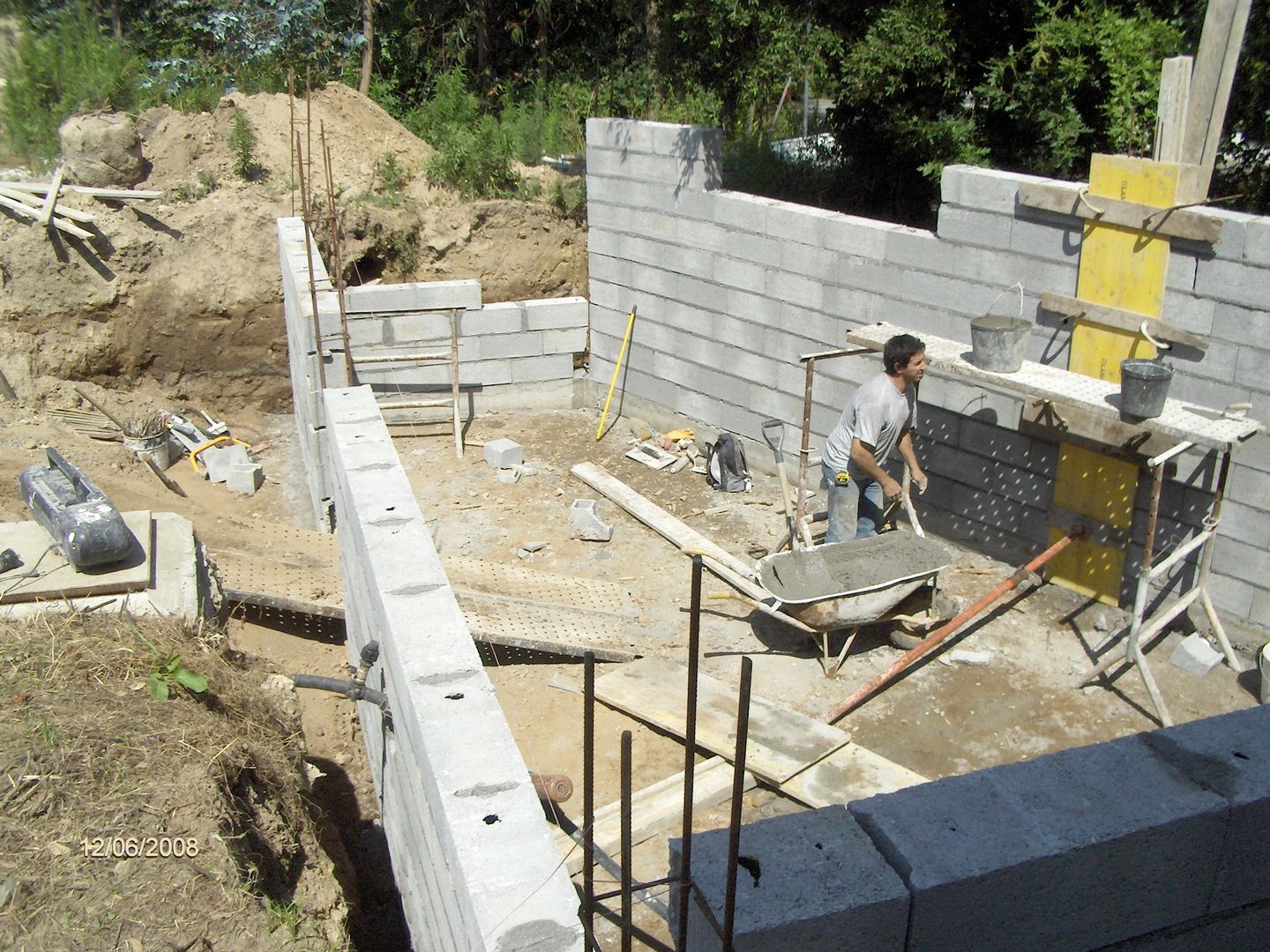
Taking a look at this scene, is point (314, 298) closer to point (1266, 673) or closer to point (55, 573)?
point (55, 573)

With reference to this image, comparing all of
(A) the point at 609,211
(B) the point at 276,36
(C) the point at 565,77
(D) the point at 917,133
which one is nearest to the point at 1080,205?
(D) the point at 917,133

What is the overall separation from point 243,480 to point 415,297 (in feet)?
7.34

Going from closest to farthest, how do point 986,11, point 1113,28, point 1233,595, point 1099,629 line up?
point 1233,595
point 1099,629
point 1113,28
point 986,11

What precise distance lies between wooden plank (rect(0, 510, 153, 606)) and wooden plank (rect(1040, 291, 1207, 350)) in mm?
5608

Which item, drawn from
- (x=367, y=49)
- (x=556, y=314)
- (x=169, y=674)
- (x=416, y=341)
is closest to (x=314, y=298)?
(x=416, y=341)

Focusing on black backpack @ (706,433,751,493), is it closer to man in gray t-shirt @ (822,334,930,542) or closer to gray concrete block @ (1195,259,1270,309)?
man in gray t-shirt @ (822,334,930,542)

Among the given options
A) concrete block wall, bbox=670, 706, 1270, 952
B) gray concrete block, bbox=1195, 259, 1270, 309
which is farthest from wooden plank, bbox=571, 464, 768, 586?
concrete block wall, bbox=670, 706, 1270, 952

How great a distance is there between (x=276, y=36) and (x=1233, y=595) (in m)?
17.3

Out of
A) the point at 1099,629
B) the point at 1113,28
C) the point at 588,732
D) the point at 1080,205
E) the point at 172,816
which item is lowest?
the point at 1099,629

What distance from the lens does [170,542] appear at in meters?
6.26

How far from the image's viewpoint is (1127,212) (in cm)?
671

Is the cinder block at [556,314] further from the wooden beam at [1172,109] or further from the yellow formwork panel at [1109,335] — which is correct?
the wooden beam at [1172,109]

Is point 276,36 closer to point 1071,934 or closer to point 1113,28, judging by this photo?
point 1113,28
